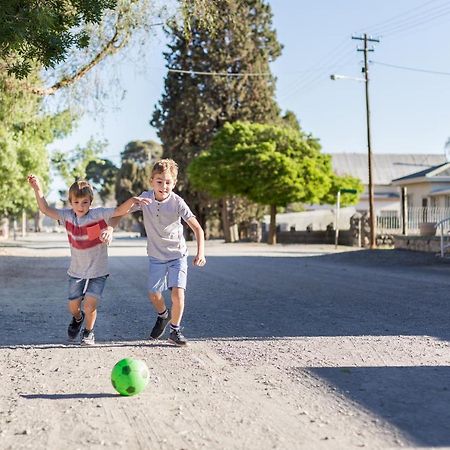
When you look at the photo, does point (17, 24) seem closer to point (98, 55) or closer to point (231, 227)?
point (98, 55)

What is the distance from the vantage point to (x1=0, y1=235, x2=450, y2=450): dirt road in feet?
13.8

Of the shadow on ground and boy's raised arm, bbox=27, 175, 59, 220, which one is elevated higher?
boy's raised arm, bbox=27, 175, 59, 220

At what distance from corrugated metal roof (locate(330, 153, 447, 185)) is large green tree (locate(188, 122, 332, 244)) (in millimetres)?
23913

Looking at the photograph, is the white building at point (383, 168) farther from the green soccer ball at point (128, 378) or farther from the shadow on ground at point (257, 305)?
the green soccer ball at point (128, 378)

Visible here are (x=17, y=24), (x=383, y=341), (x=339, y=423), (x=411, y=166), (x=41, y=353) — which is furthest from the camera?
(x=411, y=166)

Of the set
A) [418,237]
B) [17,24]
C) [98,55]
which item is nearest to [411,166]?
[418,237]

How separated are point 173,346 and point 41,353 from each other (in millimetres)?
1184

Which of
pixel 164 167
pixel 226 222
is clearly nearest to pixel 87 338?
pixel 164 167

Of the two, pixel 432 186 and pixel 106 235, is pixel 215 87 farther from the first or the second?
pixel 106 235

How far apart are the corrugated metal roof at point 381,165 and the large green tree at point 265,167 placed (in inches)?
941

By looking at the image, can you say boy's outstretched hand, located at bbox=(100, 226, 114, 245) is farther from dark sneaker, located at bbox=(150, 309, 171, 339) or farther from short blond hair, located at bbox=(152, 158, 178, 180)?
dark sneaker, located at bbox=(150, 309, 171, 339)

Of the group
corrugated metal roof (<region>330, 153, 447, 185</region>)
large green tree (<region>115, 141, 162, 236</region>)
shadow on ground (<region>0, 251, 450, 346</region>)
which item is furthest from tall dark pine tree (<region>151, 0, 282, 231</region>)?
shadow on ground (<region>0, 251, 450, 346</region>)

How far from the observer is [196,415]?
4586 millimetres

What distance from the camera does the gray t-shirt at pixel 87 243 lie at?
7.21 meters
